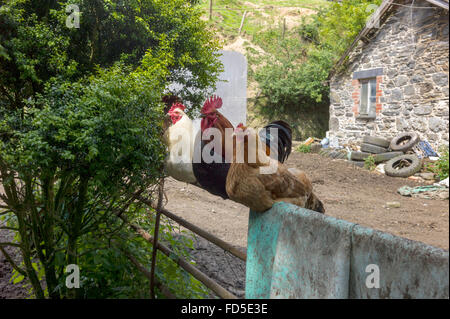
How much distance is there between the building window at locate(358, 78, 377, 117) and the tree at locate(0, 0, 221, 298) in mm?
838

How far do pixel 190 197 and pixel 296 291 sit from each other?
3.25 meters

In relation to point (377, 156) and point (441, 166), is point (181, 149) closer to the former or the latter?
point (377, 156)

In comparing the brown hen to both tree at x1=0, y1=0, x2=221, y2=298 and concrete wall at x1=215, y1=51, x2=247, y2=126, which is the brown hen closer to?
tree at x1=0, y1=0, x2=221, y2=298

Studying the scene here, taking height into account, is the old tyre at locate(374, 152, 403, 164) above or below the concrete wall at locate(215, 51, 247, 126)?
below

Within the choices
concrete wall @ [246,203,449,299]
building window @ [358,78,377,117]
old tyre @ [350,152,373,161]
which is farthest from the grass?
concrete wall @ [246,203,449,299]

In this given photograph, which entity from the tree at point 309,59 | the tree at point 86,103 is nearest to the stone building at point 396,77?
the tree at point 309,59

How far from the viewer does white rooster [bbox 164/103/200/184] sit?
6.25 ft

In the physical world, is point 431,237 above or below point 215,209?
above

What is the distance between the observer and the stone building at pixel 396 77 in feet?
2.62

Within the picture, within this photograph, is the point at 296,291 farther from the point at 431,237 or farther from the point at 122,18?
the point at 122,18

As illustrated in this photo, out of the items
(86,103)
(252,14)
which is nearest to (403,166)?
(86,103)

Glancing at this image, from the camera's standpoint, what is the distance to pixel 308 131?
1.78 metres
